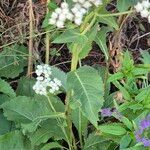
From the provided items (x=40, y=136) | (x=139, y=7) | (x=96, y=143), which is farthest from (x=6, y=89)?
(x=139, y=7)

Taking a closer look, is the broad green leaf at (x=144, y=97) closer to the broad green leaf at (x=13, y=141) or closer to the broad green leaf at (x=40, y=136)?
the broad green leaf at (x=40, y=136)

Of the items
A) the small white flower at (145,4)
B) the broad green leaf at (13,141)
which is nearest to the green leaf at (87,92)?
the small white flower at (145,4)

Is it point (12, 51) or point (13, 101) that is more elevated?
point (12, 51)

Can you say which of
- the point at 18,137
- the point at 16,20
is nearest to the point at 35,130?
the point at 18,137

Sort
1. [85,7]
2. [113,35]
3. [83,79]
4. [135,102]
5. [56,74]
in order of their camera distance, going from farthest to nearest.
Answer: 1. [113,35]
2. [56,74]
3. [135,102]
4. [83,79]
5. [85,7]

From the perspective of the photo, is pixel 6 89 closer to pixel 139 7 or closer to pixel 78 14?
pixel 78 14

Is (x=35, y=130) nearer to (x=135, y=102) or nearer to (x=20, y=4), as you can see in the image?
(x=135, y=102)

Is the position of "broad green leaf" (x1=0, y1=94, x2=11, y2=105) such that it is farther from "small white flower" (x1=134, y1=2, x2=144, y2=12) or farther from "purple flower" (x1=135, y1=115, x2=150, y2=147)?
"small white flower" (x1=134, y1=2, x2=144, y2=12)
